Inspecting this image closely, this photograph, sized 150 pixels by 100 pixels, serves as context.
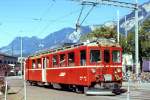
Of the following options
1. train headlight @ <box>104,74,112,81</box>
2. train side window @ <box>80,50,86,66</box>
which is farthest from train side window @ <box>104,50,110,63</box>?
train side window @ <box>80,50,86,66</box>

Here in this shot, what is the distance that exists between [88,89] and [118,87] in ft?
6.45

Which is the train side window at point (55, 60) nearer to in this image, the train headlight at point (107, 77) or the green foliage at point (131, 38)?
the train headlight at point (107, 77)

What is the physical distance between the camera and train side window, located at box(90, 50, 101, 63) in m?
29.5

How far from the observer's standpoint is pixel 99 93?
29469 millimetres

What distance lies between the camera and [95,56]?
29734mm

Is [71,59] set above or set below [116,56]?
below

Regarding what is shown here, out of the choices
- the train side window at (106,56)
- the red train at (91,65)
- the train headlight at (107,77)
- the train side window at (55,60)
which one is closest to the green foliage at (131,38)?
the train side window at (55,60)

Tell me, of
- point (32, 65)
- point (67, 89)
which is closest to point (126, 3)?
point (32, 65)

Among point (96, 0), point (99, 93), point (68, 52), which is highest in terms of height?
point (96, 0)

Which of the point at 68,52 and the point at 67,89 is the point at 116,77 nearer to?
the point at 68,52

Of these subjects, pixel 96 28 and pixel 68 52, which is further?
pixel 96 28

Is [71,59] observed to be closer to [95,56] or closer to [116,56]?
[95,56]

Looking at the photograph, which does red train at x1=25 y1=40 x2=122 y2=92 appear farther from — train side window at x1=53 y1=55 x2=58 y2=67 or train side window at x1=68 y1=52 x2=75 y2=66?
train side window at x1=53 y1=55 x2=58 y2=67

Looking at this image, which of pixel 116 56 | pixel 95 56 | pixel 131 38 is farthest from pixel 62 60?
pixel 131 38
